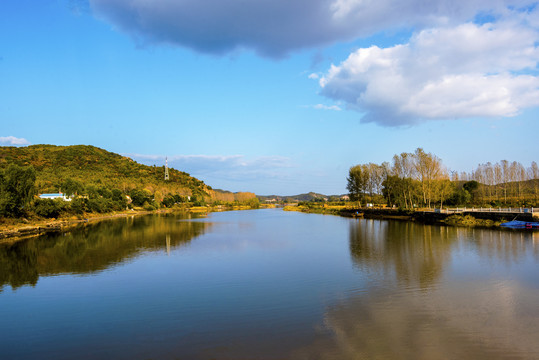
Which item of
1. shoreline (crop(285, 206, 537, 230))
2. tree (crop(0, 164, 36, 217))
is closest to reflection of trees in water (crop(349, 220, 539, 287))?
shoreline (crop(285, 206, 537, 230))

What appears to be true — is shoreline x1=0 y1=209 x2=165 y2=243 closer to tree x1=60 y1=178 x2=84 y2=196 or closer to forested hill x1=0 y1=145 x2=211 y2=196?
tree x1=60 y1=178 x2=84 y2=196

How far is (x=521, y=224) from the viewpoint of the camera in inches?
1417

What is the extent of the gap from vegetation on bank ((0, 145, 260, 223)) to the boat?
5773cm

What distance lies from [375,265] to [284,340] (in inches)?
446

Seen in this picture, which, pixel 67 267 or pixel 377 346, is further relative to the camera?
pixel 67 267

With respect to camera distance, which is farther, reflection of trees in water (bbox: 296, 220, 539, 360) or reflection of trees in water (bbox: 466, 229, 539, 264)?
reflection of trees in water (bbox: 466, 229, 539, 264)

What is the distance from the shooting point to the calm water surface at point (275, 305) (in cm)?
870

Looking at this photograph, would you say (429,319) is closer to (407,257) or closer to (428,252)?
(407,257)

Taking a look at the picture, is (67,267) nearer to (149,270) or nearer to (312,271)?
(149,270)

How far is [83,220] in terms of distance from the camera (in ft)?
189

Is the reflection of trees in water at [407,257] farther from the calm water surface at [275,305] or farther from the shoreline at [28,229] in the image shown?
the shoreline at [28,229]

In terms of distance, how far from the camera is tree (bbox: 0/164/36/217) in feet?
124

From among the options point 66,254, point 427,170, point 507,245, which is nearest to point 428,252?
point 507,245

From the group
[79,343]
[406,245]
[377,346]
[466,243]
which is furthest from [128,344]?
[466,243]
